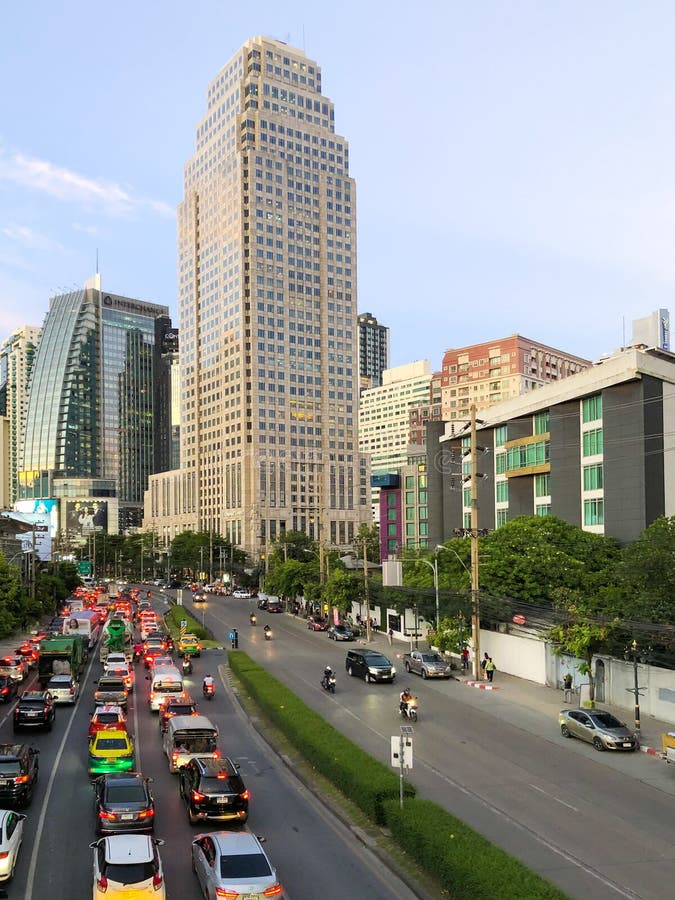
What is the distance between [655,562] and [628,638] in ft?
12.0

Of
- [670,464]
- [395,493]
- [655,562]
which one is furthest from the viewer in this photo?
[395,493]

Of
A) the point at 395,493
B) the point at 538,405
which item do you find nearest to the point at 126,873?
the point at 538,405

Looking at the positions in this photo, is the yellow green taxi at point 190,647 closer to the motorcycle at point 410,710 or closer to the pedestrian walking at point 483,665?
the pedestrian walking at point 483,665

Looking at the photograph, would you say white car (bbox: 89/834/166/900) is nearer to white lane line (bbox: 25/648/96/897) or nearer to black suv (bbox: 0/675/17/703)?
white lane line (bbox: 25/648/96/897)

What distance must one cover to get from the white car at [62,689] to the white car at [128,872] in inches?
1072

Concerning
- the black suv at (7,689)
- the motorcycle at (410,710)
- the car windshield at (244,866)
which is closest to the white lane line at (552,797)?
the motorcycle at (410,710)

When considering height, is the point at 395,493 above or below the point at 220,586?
above

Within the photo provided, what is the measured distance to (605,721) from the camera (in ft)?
105

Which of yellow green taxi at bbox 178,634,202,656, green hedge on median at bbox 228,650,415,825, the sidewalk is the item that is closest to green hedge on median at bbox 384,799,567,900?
green hedge on median at bbox 228,650,415,825

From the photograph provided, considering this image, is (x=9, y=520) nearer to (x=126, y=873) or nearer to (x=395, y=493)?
(x=395, y=493)

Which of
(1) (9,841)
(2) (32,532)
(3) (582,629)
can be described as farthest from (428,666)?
(2) (32,532)

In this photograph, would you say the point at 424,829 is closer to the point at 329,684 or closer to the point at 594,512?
the point at 329,684

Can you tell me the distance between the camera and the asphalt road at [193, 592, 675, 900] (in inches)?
744

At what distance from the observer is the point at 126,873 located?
1568 centimetres
